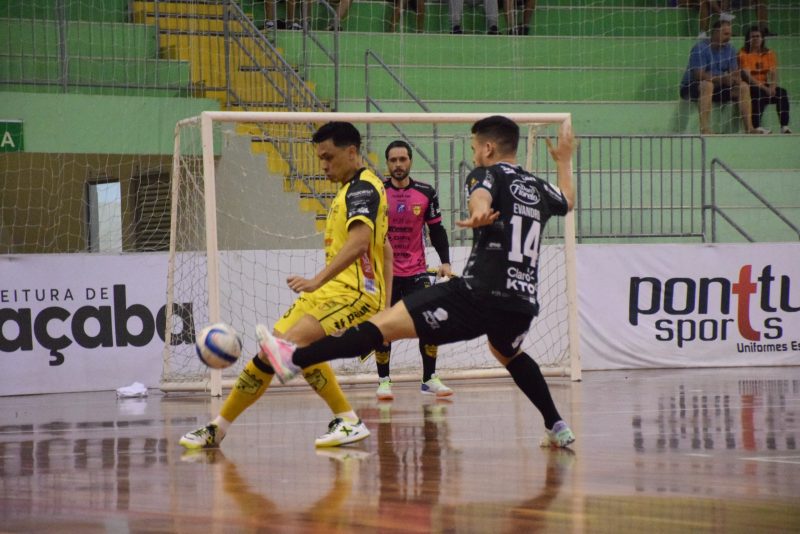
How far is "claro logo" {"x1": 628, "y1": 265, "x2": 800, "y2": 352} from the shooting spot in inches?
623

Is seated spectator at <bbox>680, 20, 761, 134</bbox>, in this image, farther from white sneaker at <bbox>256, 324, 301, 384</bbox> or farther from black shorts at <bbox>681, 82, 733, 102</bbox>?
white sneaker at <bbox>256, 324, 301, 384</bbox>

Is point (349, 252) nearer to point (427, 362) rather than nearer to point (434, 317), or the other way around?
point (434, 317)

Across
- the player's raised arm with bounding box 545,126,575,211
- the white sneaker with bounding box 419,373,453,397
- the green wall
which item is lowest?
the white sneaker with bounding box 419,373,453,397

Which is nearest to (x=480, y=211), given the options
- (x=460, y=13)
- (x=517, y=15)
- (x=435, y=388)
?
(x=435, y=388)

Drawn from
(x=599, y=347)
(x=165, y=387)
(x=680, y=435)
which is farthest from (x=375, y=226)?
(x=599, y=347)

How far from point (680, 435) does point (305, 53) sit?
11184 mm

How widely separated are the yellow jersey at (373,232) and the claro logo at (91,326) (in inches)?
248

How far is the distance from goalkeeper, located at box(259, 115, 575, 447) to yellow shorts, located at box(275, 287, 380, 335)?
1.61ft

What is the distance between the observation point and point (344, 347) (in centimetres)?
689

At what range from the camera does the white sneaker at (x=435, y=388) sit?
12055 millimetres

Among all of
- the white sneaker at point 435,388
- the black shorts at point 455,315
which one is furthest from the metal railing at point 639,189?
the black shorts at point 455,315

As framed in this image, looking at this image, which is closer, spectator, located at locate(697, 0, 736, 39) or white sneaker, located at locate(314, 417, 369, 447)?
white sneaker, located at locate(314, 417, 369, 447)

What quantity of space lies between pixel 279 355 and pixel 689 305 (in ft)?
32.8

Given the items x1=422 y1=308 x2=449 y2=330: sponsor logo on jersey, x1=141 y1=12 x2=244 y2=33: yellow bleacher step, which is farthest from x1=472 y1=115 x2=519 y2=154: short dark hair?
x1=141 y1=12 x2=244 y2=33: yellow bleacher step
